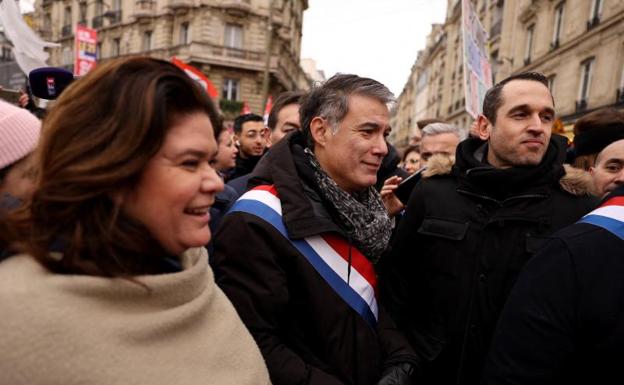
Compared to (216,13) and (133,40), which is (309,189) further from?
(133,40)

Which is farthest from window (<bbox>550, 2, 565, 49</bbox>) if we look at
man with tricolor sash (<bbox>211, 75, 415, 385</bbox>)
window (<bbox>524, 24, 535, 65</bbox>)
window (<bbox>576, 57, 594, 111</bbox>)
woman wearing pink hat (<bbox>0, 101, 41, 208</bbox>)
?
woman wearing pink hat (<bbox>0, 101, 41, 208</bbox>)

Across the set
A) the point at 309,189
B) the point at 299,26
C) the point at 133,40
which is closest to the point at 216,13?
the point at 133,40

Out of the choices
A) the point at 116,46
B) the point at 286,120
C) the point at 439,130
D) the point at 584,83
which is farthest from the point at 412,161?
the point at 116,46

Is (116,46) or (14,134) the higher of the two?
(116,46)

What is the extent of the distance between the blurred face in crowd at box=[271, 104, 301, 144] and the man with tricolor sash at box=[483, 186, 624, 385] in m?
2.43

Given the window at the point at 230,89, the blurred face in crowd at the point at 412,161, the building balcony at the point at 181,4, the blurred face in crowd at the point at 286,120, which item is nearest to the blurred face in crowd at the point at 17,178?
the blurred face in crowd at the point at 286,120

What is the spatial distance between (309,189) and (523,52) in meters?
21.1

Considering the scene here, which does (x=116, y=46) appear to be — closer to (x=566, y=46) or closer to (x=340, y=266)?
(x=566, y=46)

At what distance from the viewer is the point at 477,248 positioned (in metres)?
2.07

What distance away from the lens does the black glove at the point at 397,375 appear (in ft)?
5.65

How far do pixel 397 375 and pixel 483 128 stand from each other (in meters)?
1.45

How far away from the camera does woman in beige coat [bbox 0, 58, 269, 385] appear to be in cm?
90

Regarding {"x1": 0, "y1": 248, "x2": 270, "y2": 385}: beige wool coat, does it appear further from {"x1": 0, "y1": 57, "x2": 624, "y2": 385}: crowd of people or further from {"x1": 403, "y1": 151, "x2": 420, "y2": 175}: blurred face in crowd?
{"x1": 403, "y1": 151, "x2": 420, "y2": 175}: blurred face in crowd

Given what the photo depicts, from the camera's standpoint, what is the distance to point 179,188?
108cm
